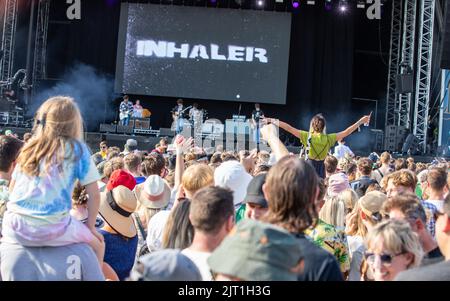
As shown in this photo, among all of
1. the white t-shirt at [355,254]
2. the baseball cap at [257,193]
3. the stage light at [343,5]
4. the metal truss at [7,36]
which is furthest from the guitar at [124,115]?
the baseball cap at [257,193]

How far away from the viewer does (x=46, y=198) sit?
3143 millimetres

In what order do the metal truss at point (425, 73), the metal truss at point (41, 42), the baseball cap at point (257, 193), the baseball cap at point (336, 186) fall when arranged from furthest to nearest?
the metal truss at point (41, 42)
the metal truss at point (425, 73)
the baseball cap at point (336, 186)
the baseball cap at point (257, 193)

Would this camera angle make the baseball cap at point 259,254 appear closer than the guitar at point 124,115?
Yes

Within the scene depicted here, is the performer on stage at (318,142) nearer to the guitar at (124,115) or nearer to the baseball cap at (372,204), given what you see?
the baseball cap at (372,204)

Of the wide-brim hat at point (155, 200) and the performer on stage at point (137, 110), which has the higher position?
the performer on stage at point (137, 110)

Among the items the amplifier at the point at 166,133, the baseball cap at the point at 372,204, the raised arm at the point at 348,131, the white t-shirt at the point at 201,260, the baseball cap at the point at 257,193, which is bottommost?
the white t-shirt at the point at 201,260

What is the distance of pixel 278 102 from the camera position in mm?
19484

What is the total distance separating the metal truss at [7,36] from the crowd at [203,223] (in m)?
14.7

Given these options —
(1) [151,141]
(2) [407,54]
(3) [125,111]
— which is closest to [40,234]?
(1) [151,141]

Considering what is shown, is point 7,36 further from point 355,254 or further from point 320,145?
point 355,254

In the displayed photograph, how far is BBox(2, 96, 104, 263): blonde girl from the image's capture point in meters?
3.12

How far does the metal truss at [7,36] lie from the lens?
1839cm

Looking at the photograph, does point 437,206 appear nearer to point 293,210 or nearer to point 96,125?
point 293,210

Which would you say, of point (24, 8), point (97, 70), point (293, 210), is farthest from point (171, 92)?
point (293, 210)
